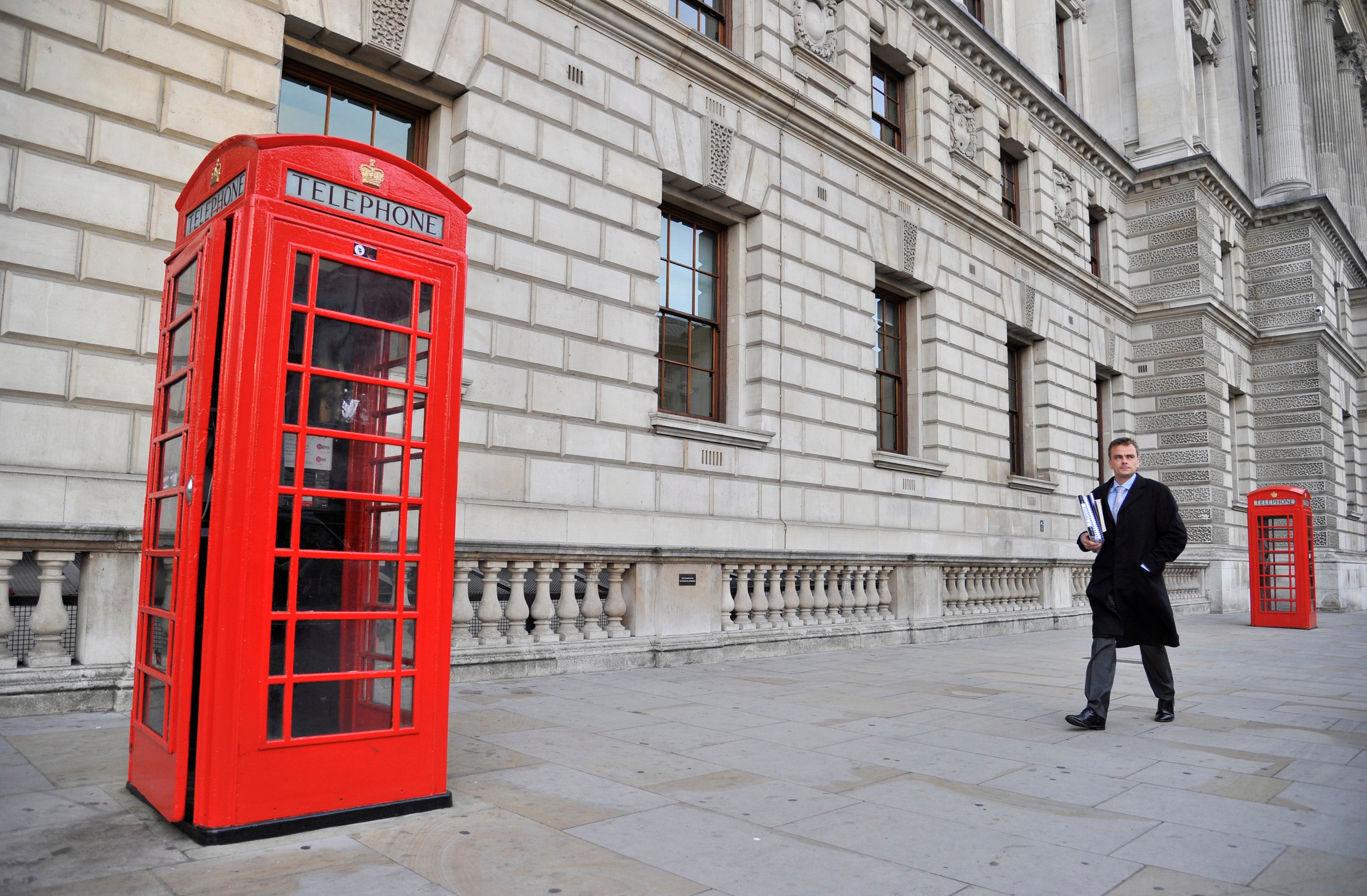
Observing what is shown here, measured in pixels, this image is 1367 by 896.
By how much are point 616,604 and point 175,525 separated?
5.35 meters

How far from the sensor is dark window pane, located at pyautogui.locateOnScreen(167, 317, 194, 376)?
12.6ft

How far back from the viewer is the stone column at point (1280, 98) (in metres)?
30.5

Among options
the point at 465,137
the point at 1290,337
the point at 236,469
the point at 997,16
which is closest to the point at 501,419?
the point at 465,137

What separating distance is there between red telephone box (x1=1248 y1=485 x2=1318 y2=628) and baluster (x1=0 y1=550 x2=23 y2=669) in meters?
18.5

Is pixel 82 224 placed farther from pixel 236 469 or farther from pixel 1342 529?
pixel 1342 529

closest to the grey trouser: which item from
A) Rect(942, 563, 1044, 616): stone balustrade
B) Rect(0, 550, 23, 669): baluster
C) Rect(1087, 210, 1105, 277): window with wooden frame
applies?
Rect(942, 563, 1044, 616): stone balustrade

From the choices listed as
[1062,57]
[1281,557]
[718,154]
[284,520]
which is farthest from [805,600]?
[1062,57]

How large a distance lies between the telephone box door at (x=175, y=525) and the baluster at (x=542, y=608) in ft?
13.7

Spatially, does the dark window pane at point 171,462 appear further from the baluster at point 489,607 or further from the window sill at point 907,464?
the window sill at point 907,464

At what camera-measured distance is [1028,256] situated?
1858 cm

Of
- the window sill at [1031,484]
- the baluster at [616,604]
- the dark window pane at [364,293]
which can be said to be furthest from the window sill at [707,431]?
the window sill at [1031,484]

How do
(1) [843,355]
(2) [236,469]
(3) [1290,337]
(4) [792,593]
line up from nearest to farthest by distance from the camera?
1. (2) [236,469]
2. (4) [792,593]
3. (1) [843,355]
4. (3) [1290,337]

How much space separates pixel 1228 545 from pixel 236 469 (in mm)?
25622

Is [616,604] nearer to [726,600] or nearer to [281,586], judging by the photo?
[726,600]
